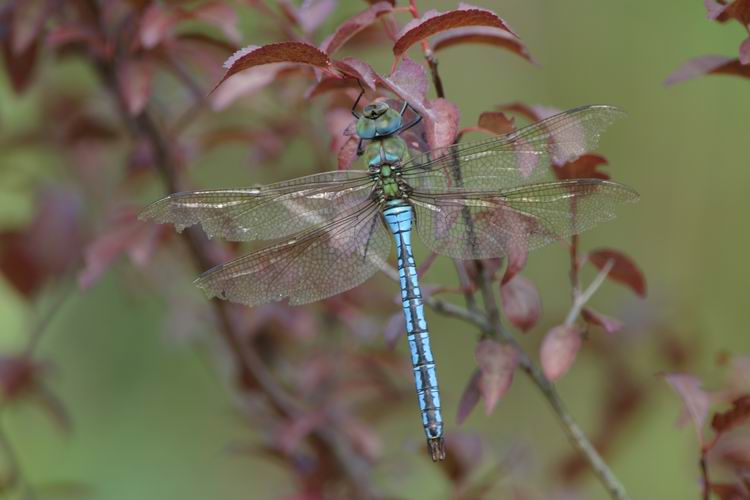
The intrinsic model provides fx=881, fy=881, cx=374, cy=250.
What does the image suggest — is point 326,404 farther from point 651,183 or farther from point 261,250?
point 651,183

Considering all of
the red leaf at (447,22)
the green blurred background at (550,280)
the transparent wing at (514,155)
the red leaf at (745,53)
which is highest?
the red leaf at (447,22)

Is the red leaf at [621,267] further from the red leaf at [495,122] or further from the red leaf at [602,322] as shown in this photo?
the red leaf at [495,122]

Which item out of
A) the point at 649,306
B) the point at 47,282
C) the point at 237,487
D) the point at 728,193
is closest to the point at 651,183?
the point at 728,193

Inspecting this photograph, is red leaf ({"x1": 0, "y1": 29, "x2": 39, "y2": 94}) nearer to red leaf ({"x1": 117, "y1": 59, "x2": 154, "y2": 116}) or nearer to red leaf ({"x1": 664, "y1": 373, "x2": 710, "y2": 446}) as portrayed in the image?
red leaf ({"x1": 117, "y1": 59, "x2": 154, "y2": 116})

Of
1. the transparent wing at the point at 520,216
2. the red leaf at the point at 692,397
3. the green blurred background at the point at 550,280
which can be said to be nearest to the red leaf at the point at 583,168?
the transparent wing at the point at 520,216

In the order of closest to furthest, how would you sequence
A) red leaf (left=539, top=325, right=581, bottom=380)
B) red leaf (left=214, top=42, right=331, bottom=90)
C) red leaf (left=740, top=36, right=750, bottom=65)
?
red leaf (left=214, top=42, right=331, bottom=90)
red leaf (left=740, top=36, right=750, bottom=65)
red leaf (left=539, top=325, right=581, bottom=380)

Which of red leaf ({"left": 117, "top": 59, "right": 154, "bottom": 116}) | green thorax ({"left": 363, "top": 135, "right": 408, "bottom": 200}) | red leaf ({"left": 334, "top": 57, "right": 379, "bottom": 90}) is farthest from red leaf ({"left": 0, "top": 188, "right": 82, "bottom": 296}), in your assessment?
red leaf ({"left": 334, "top": 57, "right": 379, "bottom": 90})

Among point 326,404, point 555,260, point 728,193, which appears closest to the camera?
A: point 326,404
